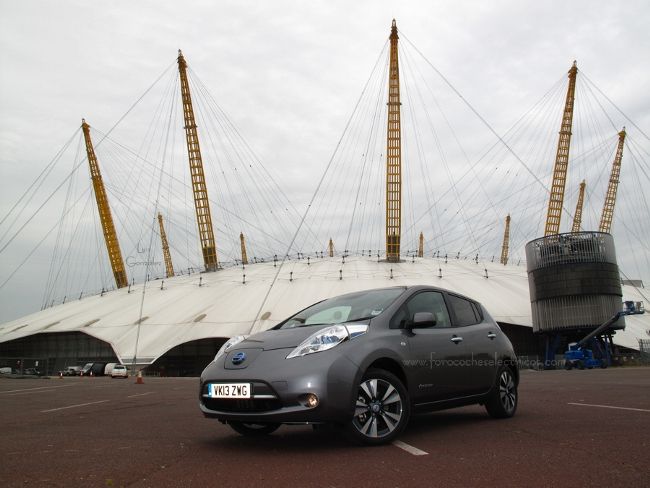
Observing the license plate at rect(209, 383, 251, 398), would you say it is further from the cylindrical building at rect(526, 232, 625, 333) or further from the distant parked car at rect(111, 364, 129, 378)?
the cylindrical building at rect(526, 232, 625, 333)

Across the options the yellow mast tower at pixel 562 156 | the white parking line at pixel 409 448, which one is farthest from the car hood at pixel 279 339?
the yellow mast tower at pixel 562 156

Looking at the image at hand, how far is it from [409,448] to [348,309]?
1.71 metres

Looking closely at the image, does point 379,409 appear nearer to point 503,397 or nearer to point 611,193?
point 503,397

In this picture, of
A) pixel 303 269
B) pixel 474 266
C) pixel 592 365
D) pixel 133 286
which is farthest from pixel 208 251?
pixel 592 365

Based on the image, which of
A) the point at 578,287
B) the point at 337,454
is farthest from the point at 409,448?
the point at 578,287

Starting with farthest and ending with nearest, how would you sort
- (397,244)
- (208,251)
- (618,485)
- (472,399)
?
(208,251) → (397,244) → (472,399) → (618,485)

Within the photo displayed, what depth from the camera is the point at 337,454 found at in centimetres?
505

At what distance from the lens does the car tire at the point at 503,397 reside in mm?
7434

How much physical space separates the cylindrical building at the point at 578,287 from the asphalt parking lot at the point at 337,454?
A: 34.3m

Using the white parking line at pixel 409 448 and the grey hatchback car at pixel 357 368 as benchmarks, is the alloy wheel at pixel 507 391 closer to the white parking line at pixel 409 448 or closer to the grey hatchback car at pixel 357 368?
the grey hatchback car at pixel 357 368

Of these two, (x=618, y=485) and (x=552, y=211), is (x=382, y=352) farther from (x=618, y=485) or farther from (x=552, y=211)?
(x=552, y=211)

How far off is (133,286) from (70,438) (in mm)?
50161

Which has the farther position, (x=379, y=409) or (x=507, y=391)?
(x=507, y=391)

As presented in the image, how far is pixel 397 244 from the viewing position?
178ft
